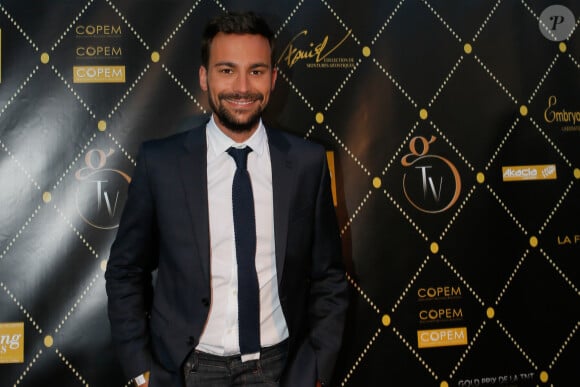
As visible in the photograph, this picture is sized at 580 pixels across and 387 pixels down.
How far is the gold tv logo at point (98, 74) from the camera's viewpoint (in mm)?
2521

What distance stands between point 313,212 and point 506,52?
5.36 ft

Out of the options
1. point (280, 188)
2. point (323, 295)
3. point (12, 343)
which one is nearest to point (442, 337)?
point (323, 295)

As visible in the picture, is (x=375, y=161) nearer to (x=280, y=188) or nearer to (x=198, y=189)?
(x=280, y=188)

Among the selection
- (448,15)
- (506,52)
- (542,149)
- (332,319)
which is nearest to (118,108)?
(332,319)

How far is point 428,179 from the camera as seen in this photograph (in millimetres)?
2773

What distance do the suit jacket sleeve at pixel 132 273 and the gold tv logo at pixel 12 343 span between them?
34.8 inches

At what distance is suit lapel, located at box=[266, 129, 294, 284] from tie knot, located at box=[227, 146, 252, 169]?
3.8 inches

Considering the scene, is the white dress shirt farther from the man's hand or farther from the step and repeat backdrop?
the step and repeat backdrop

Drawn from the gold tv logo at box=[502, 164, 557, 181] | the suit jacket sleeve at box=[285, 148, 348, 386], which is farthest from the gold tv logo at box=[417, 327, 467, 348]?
the suit jacket sleeve at box=[285, 148, 348, 386]

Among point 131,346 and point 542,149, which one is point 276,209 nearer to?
point 131,346

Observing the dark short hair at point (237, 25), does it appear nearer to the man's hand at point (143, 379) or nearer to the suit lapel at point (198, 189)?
the suit lapel at point (198, 189)

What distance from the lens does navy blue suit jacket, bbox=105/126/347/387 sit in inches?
69.8

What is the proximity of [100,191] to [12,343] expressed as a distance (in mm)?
780
